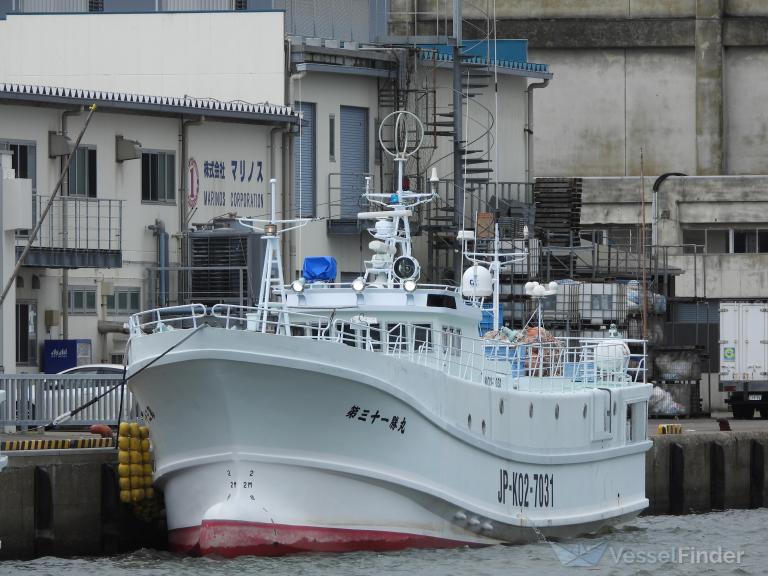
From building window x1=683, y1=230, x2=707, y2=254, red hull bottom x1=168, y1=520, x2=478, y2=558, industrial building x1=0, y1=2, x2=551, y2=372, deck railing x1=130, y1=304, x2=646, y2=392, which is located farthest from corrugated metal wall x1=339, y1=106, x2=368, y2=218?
red hull bottom x1=168, y1=520, x2=478, y2=558

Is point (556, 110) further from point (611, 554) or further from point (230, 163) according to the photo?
point (611, 554)

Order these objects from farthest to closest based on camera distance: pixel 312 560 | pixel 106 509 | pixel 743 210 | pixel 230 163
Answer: pixel 743 210
pixel 230 163
pixel 106 509
pixel 312 560

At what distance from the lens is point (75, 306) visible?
37375 millimetres

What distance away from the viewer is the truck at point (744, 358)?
45.7 metres

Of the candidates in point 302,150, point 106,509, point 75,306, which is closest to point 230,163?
point 302,150

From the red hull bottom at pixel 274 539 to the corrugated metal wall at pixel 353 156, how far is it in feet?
65.0

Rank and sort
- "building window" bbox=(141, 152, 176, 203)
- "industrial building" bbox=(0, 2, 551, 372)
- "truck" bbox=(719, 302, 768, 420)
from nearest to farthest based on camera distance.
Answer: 1. "industrial building" bbox=(0, 2, 551, 372)
2. "building window" bbox=(141, 152, 176, 203)
3. "truck" bbox=(719, 302, 768, 420)

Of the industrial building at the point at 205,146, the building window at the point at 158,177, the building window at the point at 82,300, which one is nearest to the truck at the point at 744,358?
the industrial building at the point at 205,146

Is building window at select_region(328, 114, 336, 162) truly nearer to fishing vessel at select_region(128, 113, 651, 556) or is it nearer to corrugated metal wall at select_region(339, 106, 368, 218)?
corrugated metal wall at select_region(339, 106, 368, 218)

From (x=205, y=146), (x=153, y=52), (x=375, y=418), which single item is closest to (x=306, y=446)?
(x=375, y=418)

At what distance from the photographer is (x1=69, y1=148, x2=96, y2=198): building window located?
37906 millimetres

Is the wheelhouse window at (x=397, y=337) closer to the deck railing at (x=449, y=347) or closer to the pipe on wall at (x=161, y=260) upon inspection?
the deck railing at (x=449, y=347)

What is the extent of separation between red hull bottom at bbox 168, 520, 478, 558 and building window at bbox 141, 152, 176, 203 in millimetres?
16280

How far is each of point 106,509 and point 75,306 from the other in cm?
1213
